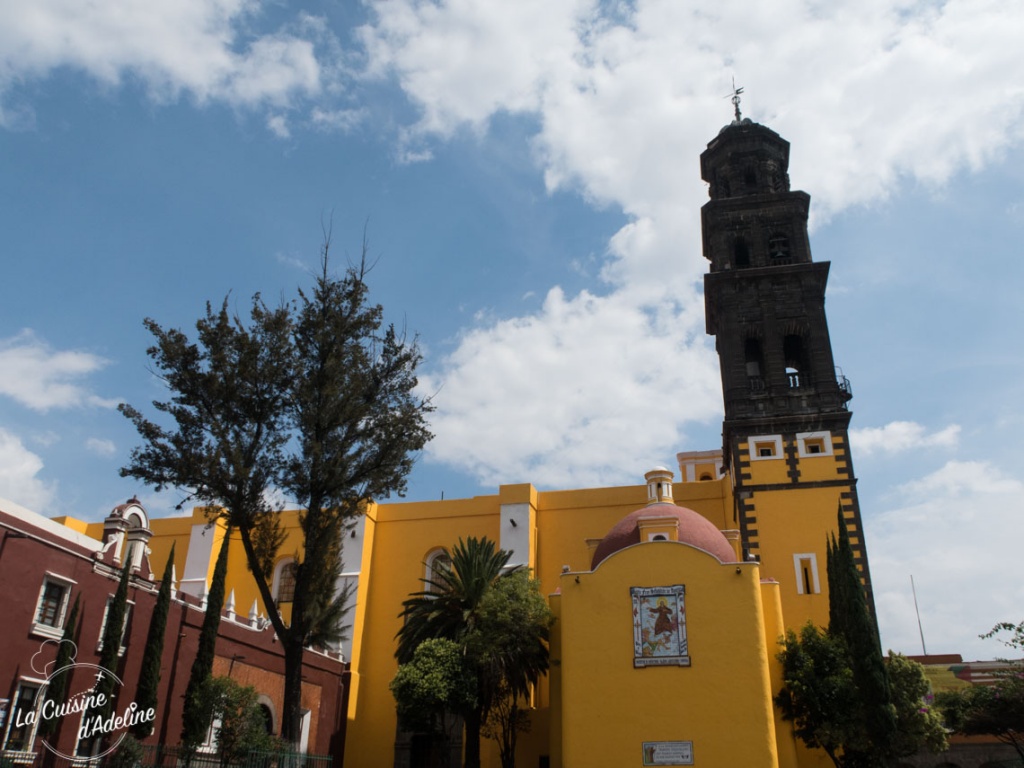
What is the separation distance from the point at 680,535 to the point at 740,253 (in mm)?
12913

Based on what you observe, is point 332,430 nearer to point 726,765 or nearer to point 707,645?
point 707,645

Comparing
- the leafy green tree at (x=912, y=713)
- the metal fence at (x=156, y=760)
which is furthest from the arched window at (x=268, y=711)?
the leafy green tree at (x=912, y=713)

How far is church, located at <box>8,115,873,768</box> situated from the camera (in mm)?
20875

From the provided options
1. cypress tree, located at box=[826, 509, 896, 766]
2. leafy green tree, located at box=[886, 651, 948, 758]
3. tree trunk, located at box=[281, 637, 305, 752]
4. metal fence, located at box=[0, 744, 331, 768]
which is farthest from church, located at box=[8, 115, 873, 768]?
tree trunk, located at box=[281, 637, 305, 752]

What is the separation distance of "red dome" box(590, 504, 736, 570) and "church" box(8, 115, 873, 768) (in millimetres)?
81

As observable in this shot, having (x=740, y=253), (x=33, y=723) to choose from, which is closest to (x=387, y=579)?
(x=33, y=723)

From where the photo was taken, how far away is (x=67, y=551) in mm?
18266

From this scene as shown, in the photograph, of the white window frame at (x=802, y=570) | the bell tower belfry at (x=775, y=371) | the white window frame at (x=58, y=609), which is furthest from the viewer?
the bell tower belfry at (x=775, y=371)

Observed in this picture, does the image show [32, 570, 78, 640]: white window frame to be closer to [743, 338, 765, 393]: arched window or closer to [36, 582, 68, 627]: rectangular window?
[36, 582, 68, 627]: rectangular window

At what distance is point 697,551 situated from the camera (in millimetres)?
22125

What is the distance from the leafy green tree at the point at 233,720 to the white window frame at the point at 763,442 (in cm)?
1643

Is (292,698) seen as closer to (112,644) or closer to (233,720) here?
(233,720)

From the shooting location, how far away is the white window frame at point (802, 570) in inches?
1001

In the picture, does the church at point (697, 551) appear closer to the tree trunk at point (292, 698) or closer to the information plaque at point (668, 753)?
the information plaque at point (668, 753)
